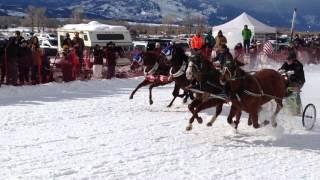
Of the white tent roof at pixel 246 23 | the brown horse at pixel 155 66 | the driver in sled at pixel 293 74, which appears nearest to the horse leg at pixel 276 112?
the driver in sled at pixel 293 74

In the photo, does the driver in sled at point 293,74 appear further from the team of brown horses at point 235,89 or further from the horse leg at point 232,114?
the horse leg at point 232,114

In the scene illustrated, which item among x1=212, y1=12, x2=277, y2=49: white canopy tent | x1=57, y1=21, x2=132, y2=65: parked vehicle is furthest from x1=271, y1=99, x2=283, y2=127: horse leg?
x1=57, y1=21, x2=132, y2=65: parked vehicle

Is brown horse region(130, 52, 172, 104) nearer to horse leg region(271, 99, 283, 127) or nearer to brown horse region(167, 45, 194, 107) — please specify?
brown horse region(167, 45, 194, 107)

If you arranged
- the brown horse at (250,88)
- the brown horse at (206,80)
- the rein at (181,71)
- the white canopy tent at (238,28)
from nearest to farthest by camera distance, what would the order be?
the brown horse at (250,88) < the brown horse at (206,80) < the rein at (181,71) < the white canopy tent at (238,28)

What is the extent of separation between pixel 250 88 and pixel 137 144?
240cm

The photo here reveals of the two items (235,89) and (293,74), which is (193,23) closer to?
(293,74)

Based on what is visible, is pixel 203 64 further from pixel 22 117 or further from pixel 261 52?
pixel 261 52

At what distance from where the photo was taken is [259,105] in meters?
10.8

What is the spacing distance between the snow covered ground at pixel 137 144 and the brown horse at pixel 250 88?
1.84 ft

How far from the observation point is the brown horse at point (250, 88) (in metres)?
10.2

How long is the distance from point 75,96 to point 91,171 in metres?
8.97

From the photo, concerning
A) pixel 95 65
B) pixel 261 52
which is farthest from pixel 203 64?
pixel 261 52

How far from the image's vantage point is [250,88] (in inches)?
411

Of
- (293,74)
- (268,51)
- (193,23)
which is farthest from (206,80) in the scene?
(193,23)
